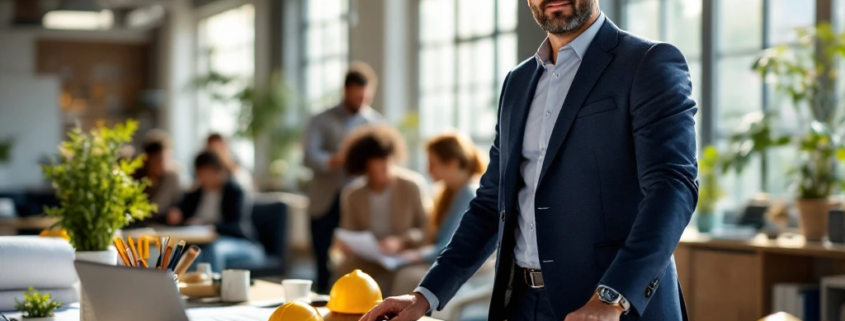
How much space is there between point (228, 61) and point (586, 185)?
41.3 ft

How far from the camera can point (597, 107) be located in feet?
6.43

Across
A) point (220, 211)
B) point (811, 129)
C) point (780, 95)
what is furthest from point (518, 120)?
point (220, 211)

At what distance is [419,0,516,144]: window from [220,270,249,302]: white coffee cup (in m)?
5.63

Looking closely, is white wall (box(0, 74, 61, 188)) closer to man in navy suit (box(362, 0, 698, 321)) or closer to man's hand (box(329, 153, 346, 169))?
man's hand (box(329, 153, 346, 169))

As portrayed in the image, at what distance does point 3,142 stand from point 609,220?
15.4 metres

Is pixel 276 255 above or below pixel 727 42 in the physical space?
below

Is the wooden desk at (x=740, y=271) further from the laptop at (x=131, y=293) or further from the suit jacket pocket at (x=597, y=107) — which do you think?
the laptop at (x=131, y=293)

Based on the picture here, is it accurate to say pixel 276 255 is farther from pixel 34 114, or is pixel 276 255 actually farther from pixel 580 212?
pixel 34 114

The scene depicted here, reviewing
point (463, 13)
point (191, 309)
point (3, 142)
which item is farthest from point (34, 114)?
point (191, 309)

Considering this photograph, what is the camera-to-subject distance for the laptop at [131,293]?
68.4 inches

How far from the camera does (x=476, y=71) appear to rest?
8703 millimetres

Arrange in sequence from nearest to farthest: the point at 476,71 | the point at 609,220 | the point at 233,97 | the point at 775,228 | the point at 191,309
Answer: the point at 609,220
the point at 191,309
the point at 775,228
the point at 476,71
the point at 233,97

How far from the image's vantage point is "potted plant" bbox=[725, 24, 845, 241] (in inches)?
188

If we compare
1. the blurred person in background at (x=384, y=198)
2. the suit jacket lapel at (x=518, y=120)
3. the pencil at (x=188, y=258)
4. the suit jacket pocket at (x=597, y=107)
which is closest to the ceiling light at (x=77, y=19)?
the blurred person in background at (x=384, y=198)
